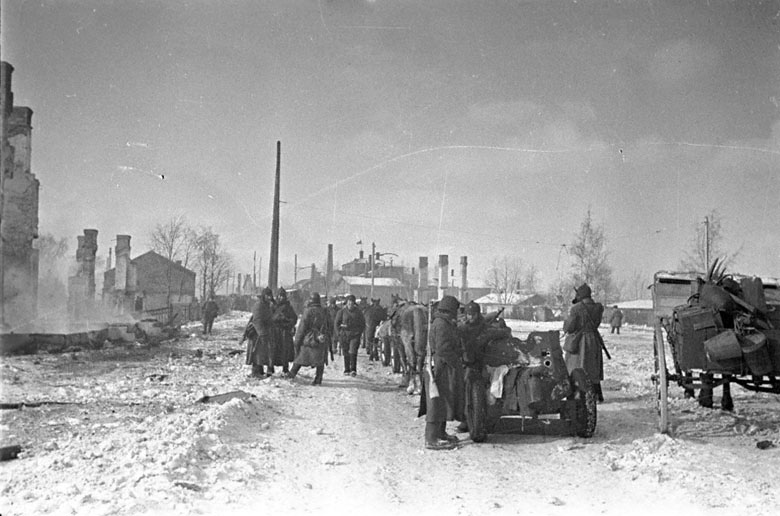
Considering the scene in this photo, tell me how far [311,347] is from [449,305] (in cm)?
585

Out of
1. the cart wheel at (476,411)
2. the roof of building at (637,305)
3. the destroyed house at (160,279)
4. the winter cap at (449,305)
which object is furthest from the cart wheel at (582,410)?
the roof of building at (637,305)

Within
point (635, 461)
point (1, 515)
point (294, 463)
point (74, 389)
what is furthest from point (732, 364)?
point (74, 389)

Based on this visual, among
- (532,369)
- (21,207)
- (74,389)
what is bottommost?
(74,389)

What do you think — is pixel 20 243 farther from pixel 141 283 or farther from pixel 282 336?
pixel 141 283

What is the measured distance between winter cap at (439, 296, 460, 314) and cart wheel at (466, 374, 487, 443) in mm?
859

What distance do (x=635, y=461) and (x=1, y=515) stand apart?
5615 millimetres

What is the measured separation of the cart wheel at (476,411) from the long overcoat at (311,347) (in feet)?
18.7

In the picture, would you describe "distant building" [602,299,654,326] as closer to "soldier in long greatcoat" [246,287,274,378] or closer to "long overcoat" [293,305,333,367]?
"long overcoat" [293,305,333,367]

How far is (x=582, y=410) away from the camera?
7805 millimetres

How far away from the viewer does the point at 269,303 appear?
1373 cm

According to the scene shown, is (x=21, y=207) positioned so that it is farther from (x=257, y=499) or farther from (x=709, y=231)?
(x=709, y=231)

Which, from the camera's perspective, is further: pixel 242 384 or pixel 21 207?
pixel 21 207

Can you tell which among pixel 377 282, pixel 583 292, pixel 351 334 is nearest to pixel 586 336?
pixel 583 292

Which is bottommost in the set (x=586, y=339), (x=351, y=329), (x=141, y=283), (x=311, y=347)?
(x=311, y=347)
